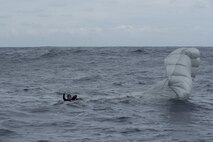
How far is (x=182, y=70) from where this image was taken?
95.7 feet

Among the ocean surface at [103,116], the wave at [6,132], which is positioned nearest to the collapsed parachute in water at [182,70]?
the ocean surface at [103,116]

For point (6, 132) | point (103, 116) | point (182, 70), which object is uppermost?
point (182, 70)

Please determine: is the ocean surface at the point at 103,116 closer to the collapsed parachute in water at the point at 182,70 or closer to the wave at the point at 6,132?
the wave at the point at 6,132

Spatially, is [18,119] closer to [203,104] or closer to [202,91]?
[203,104]

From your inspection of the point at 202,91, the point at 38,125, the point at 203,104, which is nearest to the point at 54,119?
the point at 38,125

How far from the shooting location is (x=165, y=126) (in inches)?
890

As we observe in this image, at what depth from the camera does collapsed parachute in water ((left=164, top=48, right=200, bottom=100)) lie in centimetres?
2900

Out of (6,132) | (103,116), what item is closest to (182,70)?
(103,116)

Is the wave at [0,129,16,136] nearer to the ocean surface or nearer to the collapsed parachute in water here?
the ocean surface

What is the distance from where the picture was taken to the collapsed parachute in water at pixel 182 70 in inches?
1142

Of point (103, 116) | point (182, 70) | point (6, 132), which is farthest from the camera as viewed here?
point (182, 70)

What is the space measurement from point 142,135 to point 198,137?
2478mm

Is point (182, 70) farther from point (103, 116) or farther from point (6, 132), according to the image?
point (6, 132)

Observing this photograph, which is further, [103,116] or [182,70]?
[182,70]
